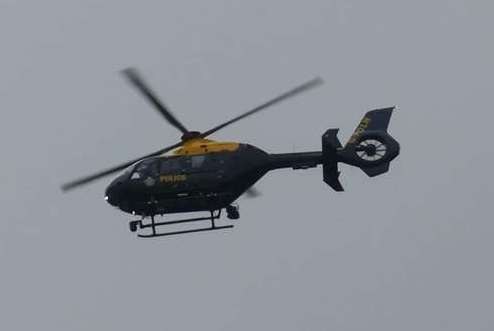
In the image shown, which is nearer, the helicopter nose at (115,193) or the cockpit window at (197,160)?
the cockpit window at (197,160)

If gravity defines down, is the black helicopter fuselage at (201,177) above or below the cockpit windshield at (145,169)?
below

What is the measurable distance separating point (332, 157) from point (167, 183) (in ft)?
16.3

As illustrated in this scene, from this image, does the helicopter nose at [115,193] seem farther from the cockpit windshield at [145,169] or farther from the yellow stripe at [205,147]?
the yellow stripe at [205,147]

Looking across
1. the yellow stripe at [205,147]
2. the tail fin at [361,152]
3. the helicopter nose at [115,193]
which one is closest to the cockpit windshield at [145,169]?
the helicopter nose at [115,193]

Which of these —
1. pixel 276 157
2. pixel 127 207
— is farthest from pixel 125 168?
pixel 276 157

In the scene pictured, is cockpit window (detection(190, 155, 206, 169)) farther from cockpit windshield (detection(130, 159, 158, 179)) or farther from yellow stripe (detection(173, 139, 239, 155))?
cockpit windshield (detection(130, 159, 158, 179))

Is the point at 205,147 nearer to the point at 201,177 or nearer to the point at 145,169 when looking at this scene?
the point at 201,177

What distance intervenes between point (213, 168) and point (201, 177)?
1.47ft

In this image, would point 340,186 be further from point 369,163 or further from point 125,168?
point 125,168

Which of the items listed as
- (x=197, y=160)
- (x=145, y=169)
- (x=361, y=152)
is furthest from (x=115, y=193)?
(x=361, y=152)

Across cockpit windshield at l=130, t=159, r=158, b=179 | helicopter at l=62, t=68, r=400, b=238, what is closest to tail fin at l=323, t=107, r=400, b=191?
helicopter at l=62, t=68, r=400, b=238

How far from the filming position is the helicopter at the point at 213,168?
45.2m

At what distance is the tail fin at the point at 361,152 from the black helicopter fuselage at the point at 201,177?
0.43 metres

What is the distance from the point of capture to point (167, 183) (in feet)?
150
